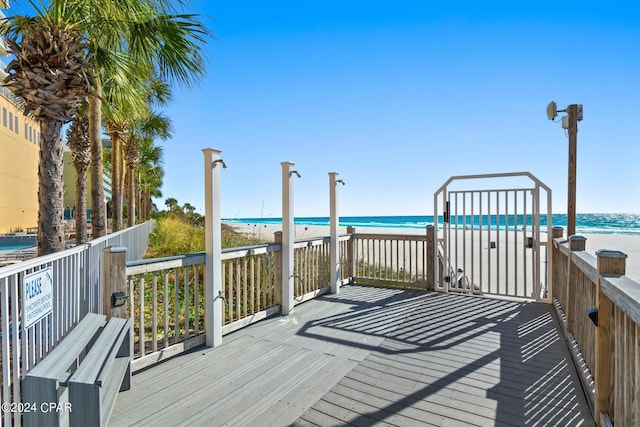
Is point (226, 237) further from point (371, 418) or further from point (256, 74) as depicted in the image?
point (371, 418)

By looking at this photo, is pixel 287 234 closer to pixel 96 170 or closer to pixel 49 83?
pixel 49 83

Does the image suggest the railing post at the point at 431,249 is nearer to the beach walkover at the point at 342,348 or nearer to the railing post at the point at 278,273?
the beach walkover at the point at 342,348

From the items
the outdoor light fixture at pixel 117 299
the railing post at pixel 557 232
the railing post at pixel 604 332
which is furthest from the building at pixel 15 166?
the railing post at pixel 604 332

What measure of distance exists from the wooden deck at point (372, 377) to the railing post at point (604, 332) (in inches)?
9.7

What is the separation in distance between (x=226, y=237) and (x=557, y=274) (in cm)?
691

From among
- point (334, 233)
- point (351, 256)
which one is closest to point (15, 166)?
point (351, 256)

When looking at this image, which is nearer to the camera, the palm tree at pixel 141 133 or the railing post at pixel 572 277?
the railing post at pixel 572 277

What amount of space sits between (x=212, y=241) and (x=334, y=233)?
2.41 metres

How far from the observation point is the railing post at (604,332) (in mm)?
1786

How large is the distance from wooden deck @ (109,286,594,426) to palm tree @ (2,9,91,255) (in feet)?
7.18

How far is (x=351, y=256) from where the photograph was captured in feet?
19.6

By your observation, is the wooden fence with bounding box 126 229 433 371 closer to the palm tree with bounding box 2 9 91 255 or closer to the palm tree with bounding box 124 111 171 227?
the palm tree with bounding box 2 9 91 255

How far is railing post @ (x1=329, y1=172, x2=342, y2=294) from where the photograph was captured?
16.9 feet

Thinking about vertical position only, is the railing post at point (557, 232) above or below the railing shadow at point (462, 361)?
above
